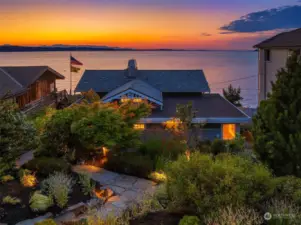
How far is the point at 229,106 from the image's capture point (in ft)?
66.5

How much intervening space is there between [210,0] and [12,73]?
51.3 ft

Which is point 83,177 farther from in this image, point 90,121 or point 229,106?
point 229,106

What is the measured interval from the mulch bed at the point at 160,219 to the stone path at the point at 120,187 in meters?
0.95

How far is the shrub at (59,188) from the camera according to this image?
7.49m

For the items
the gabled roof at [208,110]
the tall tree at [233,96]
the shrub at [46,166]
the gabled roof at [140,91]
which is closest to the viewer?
the shrub at [46,166]

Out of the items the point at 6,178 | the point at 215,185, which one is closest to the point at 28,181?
the point at 6,178

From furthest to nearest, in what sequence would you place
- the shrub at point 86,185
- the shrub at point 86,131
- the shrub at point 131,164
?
the shrub at point 86,131 → the shrub at point 131,164 → the shrub at point 86,185

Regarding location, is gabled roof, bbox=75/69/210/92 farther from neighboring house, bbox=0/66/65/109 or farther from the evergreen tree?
the evergreen tree

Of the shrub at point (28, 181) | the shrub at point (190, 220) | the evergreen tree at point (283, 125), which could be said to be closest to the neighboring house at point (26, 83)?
the shrub at point (28, 181)

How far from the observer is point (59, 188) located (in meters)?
7.68

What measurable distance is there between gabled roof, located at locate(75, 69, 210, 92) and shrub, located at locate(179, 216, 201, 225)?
17.4 meters

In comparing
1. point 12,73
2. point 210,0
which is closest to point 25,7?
point 12,73

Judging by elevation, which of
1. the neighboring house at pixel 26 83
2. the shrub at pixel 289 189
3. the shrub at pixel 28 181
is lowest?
the shrub at pixel 28 181

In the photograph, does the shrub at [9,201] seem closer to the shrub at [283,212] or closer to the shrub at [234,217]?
the shrub at [234,217]
